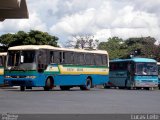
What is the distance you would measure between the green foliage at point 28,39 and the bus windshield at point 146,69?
32.3 metres

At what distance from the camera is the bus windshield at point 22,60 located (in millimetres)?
30391

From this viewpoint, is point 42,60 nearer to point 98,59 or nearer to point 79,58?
point 79,58

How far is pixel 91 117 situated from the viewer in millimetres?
13461

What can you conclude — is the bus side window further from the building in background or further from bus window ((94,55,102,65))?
bus window ((94,55,102,65))

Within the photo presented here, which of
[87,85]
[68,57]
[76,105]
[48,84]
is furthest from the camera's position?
[87,85]

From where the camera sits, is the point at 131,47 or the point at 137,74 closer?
the point at 137,74

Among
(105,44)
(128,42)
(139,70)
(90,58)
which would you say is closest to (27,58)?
(90,58)

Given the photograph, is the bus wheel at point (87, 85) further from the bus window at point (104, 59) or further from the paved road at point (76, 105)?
the paved road at point (76, 105)

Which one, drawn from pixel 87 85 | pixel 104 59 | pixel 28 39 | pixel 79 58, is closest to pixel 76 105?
pixel 79 58

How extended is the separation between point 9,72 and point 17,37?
4309 cm

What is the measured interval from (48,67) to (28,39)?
4122cm

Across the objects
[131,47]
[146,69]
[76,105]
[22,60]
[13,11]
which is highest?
[131,47]

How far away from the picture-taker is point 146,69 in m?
40.0

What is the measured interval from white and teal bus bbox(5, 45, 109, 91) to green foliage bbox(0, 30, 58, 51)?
3607 centimetres
